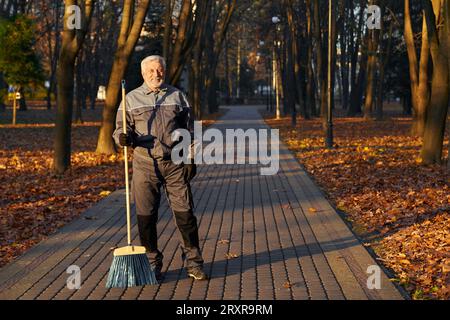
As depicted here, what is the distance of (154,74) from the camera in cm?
732

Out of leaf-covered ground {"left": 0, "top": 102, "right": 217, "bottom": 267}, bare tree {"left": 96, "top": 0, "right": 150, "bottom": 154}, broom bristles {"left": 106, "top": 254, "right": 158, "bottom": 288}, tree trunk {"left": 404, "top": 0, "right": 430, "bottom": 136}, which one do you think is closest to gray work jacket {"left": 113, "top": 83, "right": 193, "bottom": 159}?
broom bristles {"left": 106, "top": 254, "right": 158, "bottom": 288}

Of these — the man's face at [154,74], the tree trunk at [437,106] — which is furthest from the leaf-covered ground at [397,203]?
the man's face at [154,74]

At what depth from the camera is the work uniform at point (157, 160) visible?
7426mm

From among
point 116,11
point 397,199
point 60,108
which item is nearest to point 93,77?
point 116,11

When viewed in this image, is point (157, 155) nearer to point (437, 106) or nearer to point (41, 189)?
point (41, 189)

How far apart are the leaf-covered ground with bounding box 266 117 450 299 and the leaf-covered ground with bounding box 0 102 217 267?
3924 mm

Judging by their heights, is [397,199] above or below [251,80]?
below

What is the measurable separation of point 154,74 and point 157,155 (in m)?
0.73

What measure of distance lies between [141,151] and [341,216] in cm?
472

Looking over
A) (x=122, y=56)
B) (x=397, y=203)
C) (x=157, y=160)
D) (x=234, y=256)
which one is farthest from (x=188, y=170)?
(x=122, y=56)

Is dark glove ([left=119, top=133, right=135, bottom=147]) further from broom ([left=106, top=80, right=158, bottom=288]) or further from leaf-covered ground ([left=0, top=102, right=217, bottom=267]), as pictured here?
leaf-covered ground ([left=0, top=102, right=217, bottom=267])
